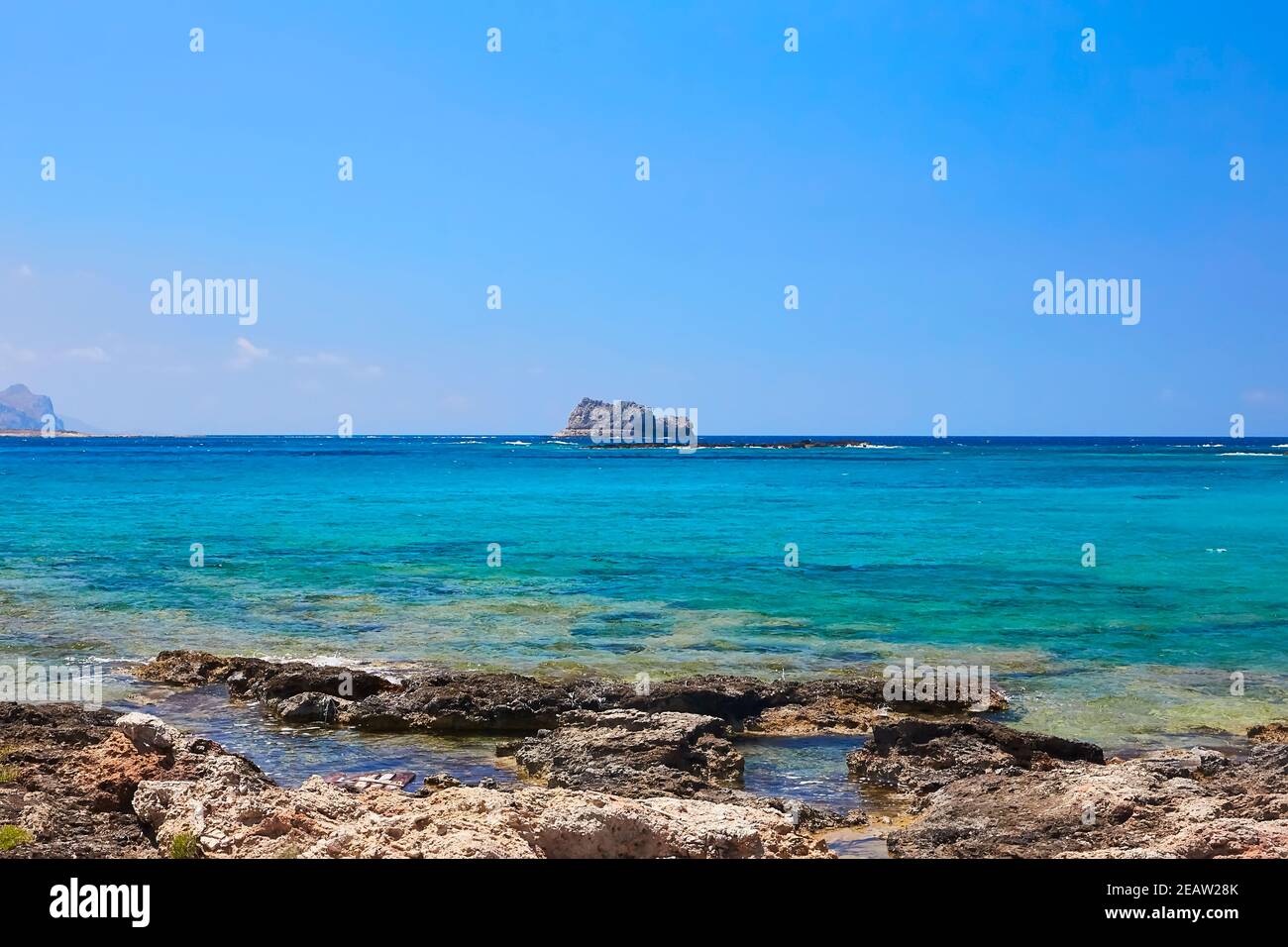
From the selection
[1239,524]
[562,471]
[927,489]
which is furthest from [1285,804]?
[562,471]

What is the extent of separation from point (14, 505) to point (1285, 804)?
2646 inches

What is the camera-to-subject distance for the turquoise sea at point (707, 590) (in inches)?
762

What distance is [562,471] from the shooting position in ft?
368

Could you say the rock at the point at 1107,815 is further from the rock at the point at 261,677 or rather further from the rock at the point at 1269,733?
the rock at the point at 261,677

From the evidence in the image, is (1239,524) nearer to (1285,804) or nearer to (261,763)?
(1285,804)

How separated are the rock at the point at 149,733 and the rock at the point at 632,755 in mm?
4155

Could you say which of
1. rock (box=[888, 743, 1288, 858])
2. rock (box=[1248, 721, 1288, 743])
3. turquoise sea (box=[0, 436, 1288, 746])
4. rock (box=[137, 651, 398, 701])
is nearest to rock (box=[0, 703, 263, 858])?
rock (box=[137, 651, 398, 701])

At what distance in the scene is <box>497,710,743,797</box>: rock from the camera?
1135 cm

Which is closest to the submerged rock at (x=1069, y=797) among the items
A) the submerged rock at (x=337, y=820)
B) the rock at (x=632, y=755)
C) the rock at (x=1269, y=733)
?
the rock at (x=1269, y=733)

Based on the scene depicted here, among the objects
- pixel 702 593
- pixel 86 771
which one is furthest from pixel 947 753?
pixel 702 593

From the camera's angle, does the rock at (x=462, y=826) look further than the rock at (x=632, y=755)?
No

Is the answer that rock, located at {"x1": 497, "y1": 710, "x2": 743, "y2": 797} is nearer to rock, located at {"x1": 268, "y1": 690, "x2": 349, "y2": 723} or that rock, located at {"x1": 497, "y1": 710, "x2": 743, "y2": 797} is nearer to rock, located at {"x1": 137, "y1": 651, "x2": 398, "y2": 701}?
rock, located at {"x1": 268, "y1": 690, "x2": 349, "y2": 723}

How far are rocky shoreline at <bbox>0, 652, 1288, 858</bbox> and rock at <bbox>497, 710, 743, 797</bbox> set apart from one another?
0.11 feet

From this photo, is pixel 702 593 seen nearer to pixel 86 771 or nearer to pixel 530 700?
pixel 530 700
